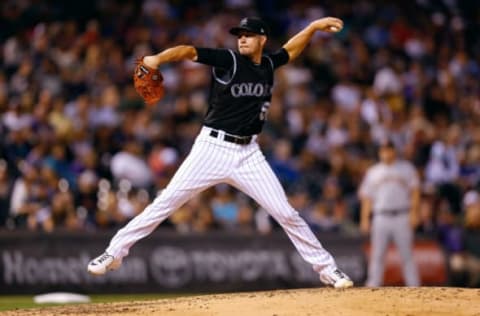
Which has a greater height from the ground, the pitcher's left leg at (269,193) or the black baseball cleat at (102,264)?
the pitcher's left leg at (269,193)

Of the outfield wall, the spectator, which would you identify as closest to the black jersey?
the outfield wall

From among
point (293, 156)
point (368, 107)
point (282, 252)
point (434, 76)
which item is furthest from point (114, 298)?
point (434, 76)

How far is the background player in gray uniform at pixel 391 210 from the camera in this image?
575 inches

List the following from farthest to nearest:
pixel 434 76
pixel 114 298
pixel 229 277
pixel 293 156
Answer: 1. pixel 434 76
2. pixel 293 156
3. pixel 229 277
4. pixel 114 298

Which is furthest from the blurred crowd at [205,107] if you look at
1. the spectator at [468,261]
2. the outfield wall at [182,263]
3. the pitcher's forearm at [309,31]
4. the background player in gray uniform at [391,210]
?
the pitcher's forearm at [309,31]

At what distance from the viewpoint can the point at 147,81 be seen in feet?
29.6

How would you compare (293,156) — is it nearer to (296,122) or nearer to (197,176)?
(296,122)

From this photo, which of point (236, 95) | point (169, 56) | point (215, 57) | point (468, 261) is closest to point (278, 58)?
point (236, 95)

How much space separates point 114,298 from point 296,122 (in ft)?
17.8

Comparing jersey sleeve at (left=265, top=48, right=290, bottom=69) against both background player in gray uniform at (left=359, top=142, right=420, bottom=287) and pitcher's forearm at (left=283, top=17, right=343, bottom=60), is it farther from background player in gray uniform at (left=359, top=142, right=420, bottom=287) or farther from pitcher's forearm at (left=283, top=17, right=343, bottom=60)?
background player in gray uniform at (left=359, top=142, right=420, bottom=287)

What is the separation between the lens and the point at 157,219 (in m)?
9.28

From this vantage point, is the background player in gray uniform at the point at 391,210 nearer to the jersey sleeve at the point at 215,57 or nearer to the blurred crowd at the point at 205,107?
the blurred crowd at the point at 205,107

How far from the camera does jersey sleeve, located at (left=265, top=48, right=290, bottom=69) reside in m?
9.79

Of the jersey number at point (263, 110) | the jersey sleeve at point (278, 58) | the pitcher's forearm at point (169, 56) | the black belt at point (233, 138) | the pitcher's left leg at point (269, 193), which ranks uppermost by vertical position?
the jersey sleeve at point (278, 58)
